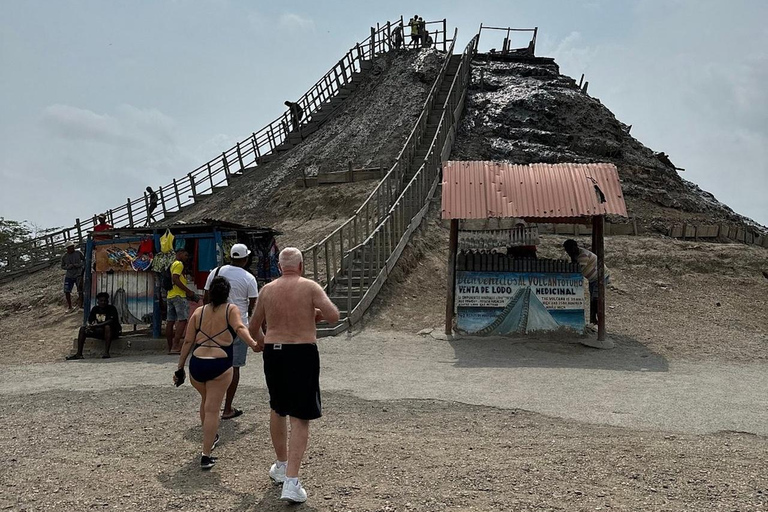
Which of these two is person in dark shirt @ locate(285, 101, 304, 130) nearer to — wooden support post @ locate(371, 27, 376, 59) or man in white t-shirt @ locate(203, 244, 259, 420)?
wooden support post @ locate(371, 27, 376, 59)

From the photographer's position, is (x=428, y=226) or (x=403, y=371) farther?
(x=428, y=226)

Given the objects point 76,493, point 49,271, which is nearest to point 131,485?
point 76,493

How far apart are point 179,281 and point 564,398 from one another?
5788mm

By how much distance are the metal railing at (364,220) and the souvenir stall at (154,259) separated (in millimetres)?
980

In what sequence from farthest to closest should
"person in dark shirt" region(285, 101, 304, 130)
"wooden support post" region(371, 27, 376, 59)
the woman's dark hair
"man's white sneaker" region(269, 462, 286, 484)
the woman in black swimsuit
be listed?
1. "wooden support post" region(371, 27, 376, 59)
2. "person in dark shirt" region(285, 101, 304, 130)
3. the woman's dark hair
4. the woman in black swimsuit
5. "man's white sneaker" region(269, 462, 286, 484)

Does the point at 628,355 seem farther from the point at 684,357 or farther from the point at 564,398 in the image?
the point at 564,398

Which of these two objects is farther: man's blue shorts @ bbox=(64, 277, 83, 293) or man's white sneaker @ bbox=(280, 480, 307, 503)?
man's blue shorts @ bbox=(64, 277, 83, 293)

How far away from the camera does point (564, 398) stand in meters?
7.10

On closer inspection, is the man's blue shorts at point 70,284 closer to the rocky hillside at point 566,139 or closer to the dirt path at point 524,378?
the dirt path at point 524,378

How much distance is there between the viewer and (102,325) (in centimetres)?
1077

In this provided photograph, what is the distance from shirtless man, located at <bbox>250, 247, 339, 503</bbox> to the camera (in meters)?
4.22

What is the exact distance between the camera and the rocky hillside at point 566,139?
66.9ft

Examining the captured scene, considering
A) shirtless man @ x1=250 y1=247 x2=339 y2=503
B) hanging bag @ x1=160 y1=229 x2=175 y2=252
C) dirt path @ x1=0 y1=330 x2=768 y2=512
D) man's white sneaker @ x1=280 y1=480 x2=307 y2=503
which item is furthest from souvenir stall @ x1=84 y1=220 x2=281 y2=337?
man's white sneaker @ x1=280 y1=480 x2=307 y2=503

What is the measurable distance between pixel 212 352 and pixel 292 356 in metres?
1.00
